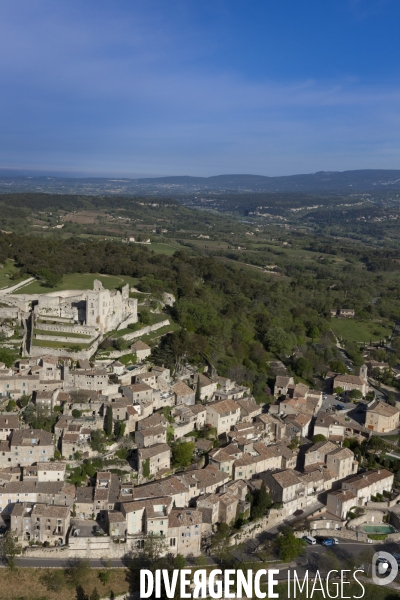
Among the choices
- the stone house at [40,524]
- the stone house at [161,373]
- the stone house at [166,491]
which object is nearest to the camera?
the stone house at [40,524]

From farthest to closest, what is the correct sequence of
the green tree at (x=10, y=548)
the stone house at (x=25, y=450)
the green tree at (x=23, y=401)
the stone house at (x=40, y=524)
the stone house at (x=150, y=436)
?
the green tree at (x=23, y=401) < the stone house at (x=150, y=436) < the stone house at (x=25, y=450) < the stone house at (x=40, y=524) < the green tree at (x=10, y=548)

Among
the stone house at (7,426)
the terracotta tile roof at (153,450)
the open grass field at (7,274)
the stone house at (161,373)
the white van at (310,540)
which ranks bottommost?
the white van at (310,540)

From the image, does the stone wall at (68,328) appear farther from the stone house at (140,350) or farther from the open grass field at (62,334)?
the stone house at (140,350)

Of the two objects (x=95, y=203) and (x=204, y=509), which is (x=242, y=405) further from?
(x=95, y=203)

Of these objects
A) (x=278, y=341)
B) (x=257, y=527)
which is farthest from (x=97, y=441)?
(x=278, y=341)

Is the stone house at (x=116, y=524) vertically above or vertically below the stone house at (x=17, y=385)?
below

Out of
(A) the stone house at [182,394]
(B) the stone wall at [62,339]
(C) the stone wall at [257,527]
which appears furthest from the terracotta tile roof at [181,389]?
(C) the stone wall at [257,527]

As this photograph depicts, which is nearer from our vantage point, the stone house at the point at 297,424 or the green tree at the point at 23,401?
the green tree at the point at 23,401
